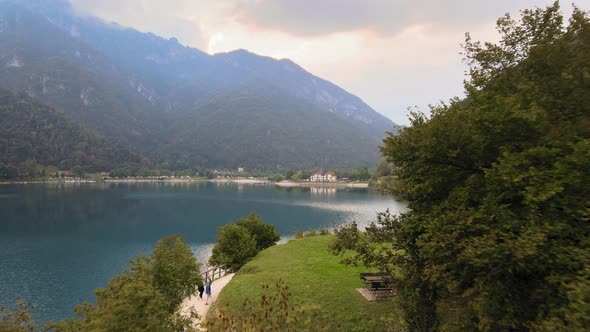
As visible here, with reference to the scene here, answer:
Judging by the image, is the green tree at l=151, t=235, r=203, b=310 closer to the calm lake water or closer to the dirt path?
the dirt path

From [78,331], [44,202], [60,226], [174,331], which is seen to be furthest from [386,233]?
[44,202]

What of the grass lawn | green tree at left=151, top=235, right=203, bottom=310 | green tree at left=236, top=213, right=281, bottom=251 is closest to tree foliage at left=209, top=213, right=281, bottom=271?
green tree at left=236, top=213, right=281, bottom=251

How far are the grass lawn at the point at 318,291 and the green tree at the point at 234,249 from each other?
3.58m

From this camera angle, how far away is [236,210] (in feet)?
332

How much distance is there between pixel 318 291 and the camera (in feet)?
58.3

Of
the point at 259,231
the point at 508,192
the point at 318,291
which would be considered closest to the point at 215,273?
the point at 259,231

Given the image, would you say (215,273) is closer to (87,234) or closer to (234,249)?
(234,249)

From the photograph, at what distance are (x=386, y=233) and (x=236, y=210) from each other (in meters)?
92.4

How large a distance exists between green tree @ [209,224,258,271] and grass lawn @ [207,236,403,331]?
358 centimetres

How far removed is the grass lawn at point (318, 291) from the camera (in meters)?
13.4

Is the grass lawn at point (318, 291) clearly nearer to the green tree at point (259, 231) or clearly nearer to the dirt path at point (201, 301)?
the dirt path at point (201, 301)

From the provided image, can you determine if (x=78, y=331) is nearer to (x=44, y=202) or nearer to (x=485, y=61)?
(x=485, y=61)

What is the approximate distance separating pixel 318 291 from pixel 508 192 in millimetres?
12272

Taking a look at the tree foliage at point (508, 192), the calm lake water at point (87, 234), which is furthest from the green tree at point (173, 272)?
the calm lake water at point (87, 234)
